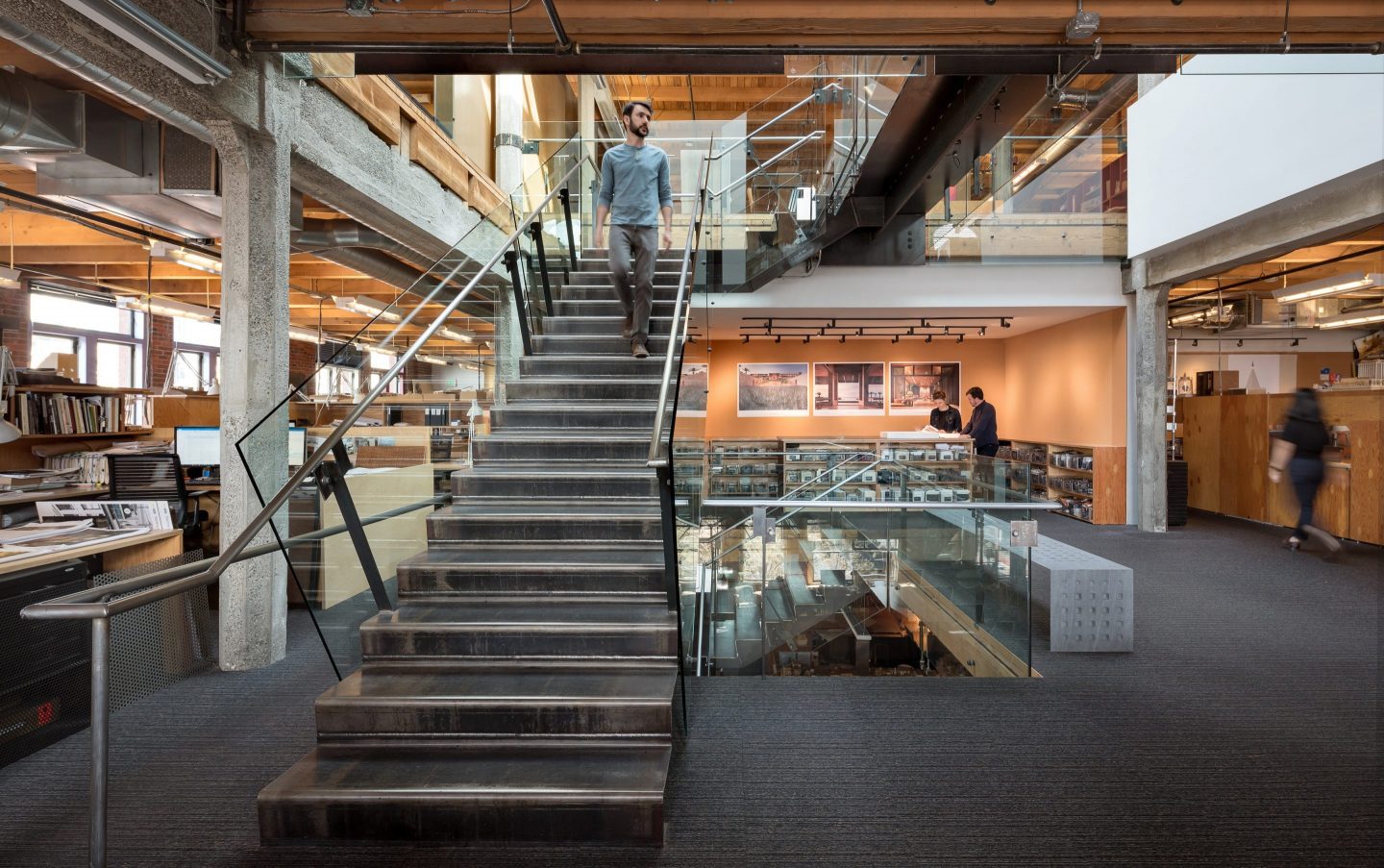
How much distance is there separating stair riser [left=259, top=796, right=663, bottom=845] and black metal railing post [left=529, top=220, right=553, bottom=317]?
401 cm

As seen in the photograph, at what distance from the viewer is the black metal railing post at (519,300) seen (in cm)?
500

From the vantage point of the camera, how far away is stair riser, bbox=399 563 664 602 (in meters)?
3.30

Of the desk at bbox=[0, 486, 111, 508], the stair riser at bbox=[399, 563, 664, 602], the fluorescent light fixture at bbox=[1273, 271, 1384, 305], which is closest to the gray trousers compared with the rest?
the stair riser at bbox=[399, 563, 664, 602]

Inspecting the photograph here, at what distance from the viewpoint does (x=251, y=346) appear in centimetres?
394

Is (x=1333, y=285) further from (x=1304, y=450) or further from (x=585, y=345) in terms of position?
(x=585, y=345)

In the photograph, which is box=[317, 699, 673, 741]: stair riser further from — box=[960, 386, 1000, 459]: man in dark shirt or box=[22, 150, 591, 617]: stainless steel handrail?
box=[960, 386, 1000, 459]: man in dark shirt

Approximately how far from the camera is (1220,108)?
22.2 ft

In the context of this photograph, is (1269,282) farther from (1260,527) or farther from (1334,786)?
(1334,786)

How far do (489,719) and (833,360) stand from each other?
11038mm

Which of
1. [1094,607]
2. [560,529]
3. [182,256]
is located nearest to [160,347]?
[182,256]

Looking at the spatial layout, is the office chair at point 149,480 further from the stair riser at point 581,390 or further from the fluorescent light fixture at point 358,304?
the fluorescent light fixture at point 358,304

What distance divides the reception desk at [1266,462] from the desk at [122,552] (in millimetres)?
8638

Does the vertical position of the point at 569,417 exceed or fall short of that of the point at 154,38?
it falls short

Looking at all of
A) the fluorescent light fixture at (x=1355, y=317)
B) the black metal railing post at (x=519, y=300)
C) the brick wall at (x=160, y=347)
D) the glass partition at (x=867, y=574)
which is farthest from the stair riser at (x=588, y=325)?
the fluorescent light fixture at (x=1355, y=317)
